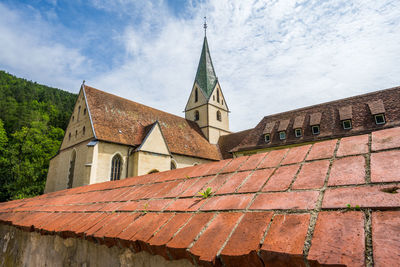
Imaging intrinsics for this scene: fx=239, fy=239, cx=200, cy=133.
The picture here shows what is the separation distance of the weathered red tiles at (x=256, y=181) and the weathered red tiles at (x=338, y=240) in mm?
582

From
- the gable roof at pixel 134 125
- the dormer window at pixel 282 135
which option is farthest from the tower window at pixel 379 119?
the gable roof at pixel 134 125

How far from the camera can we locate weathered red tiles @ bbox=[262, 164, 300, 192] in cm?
157

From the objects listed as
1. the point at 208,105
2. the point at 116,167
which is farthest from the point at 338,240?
the point at 208,105

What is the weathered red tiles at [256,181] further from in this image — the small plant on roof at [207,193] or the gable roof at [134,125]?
the gable roof at [134,125]

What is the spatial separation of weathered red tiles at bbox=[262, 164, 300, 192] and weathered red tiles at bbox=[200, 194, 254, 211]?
150 millimetres

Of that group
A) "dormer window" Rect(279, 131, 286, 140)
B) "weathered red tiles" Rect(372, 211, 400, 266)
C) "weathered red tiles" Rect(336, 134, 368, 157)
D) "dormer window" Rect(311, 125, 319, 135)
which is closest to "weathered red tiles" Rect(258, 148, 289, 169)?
"weathered red tiles" Rect(336, 134, 368, 157)

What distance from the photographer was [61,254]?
2.77 metres

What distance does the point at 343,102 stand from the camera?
2041 centimetres

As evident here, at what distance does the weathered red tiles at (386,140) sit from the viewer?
4.97 ft

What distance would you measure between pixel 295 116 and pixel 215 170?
21.8 metres

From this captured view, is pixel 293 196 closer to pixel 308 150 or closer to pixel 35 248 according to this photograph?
pixel 308 150

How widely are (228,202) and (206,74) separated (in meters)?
35.5

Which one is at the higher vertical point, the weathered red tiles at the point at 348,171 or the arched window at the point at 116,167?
the arched window at the point at 116,167

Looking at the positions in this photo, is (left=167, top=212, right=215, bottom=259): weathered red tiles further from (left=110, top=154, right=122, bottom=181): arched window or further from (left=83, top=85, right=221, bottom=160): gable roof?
(left=110, top=154, right=122, bottom=181): arched window
